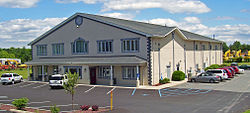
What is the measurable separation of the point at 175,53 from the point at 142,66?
828 centimetres

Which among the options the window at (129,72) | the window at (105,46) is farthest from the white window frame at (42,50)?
the window at (129,72)

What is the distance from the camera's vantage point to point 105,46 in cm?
3338

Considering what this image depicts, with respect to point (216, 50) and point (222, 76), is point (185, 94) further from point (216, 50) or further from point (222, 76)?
point (216, 50)

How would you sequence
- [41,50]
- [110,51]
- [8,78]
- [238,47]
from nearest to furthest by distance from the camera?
1. [110,51]
2. [8,78]
3. [41,50]
4. [238,47]

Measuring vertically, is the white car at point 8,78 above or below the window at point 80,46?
below

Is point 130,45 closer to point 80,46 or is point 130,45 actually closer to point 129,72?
point 129,72

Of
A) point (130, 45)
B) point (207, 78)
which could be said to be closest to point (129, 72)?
point (130, 45)

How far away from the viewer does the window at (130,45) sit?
30.4 meters

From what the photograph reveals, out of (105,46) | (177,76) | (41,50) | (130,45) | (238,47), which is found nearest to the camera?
(130,45)

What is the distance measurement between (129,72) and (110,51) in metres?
4.32

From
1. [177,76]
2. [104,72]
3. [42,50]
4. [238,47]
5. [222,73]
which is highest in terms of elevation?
[238,47]

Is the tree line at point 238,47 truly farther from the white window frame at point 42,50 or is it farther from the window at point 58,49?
the white window frame at point 42,50

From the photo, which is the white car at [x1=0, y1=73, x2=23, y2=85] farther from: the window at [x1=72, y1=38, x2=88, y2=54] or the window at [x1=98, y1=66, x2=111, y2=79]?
the window at [x1=98, y1=66, x2=111, y2=79]

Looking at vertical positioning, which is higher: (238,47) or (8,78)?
(238,47)
